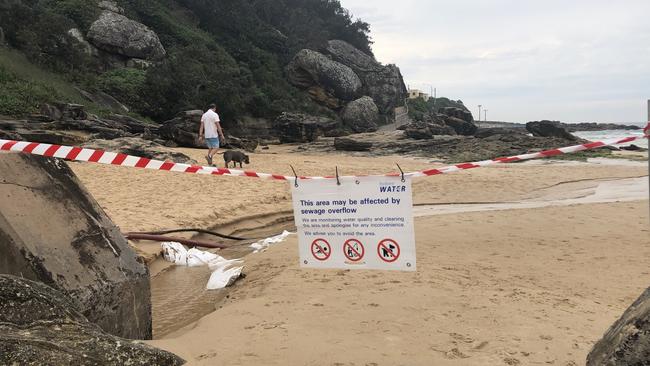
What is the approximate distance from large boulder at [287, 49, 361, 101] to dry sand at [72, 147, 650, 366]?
40829 millimetres

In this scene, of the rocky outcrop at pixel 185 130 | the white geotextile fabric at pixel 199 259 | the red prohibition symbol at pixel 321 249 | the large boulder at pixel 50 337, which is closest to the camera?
the large boulder at pixel 50 337

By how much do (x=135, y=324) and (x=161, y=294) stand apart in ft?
5.65

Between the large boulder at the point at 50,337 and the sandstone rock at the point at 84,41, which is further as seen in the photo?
the sandstone rock at the point at 84,41

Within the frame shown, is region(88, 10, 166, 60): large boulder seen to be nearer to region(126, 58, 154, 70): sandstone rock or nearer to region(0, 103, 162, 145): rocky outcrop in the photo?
region(126, 58, 154, 70): sandstone rock

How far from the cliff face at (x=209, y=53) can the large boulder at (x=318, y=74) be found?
0.10 metres

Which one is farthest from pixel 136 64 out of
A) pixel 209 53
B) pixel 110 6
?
pixel 110 6

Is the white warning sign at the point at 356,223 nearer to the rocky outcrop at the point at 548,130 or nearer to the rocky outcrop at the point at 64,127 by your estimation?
the rocky outcrop at the point at 64,127

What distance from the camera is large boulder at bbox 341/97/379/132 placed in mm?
48156

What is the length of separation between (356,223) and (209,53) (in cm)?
3794

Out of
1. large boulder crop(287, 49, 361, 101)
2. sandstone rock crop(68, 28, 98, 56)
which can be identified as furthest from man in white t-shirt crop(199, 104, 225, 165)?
large boulder crop(287, 49, 361, 101)

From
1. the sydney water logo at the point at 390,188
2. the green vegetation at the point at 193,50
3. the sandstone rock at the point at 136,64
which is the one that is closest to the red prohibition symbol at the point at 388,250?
the sydney water logo at the point at 390,188

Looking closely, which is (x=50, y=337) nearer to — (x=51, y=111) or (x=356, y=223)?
(x=356, y=223)

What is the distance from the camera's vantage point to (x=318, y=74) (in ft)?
161

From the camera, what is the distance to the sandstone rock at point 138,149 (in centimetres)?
1482
